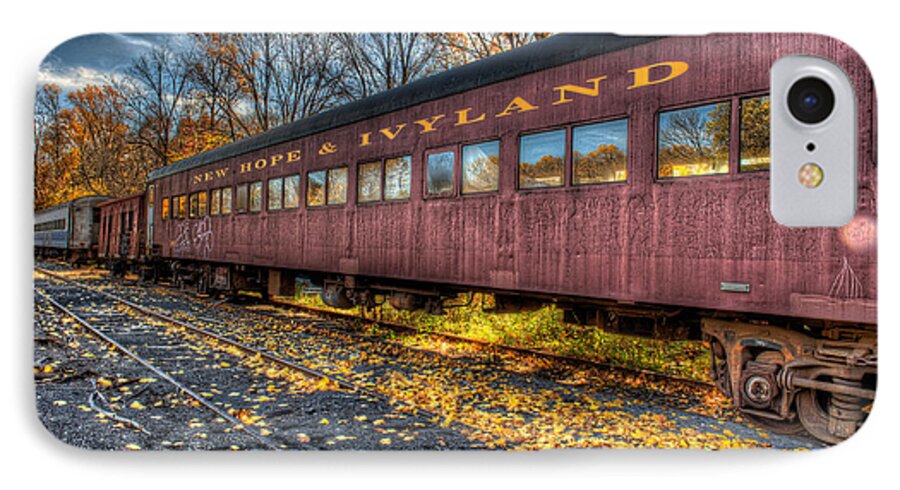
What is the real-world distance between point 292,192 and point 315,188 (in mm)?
609

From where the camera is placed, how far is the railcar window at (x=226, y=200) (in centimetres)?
970

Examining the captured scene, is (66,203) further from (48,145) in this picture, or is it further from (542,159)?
(542,159)

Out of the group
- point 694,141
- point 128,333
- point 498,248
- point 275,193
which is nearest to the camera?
point 694,141

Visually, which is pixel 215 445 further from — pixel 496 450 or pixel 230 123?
pixel 230 123

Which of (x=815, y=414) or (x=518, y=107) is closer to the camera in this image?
(x=815, y=414)

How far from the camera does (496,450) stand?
149 inches

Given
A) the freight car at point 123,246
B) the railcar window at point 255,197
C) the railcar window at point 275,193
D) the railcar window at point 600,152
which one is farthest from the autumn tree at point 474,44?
the freight car at point 123,246

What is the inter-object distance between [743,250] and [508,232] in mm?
2117

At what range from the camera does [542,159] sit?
201 inches

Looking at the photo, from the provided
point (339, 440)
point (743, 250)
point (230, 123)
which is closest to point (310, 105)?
point (230, 123)

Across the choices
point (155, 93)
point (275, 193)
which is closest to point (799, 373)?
point (155, 93)

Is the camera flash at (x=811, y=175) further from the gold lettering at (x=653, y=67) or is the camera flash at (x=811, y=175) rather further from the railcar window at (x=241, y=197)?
the railcar window at (x=241, y=197)

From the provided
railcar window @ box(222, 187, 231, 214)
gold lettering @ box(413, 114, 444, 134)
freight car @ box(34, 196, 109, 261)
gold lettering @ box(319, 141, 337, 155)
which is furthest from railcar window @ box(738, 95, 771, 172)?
railcar window @ box(222, 187, 231, 214)

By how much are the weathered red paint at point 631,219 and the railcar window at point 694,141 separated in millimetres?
69
